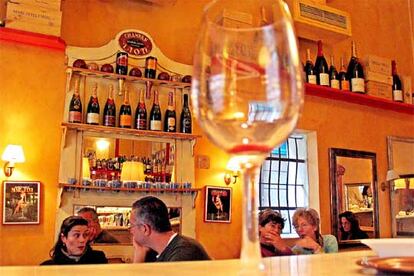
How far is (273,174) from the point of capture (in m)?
5.27

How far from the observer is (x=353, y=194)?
536 centimetres

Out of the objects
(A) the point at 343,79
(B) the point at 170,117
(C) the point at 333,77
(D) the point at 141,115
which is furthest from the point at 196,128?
(A) the point at 343,79

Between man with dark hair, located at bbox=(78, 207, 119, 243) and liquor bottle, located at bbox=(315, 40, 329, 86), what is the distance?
2.77 m

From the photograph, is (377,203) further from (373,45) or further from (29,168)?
(29,168)

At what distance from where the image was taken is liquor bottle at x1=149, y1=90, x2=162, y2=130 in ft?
13.8

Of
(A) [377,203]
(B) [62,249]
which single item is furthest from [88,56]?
(A) [377,203]

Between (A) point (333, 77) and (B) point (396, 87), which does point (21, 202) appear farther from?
(B) point (396, 87)

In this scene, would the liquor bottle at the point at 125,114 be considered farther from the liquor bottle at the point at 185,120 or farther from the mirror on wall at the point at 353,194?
the mirror on wall at the point at 353,194

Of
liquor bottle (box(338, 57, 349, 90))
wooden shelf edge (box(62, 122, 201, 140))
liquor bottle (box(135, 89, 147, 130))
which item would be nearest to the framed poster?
wooden shelf edge (box(62, 122, 201, 140))

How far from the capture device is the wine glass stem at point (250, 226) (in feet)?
1.69

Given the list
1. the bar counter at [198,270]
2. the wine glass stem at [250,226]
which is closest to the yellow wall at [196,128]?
the bar counter at [198,270]

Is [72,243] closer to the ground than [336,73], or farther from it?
closer to the ground

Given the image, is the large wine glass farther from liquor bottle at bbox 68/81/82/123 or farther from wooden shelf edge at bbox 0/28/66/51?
wooden shelf edge at bbox 0/28/66/51

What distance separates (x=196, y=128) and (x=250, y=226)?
393 centimetres
